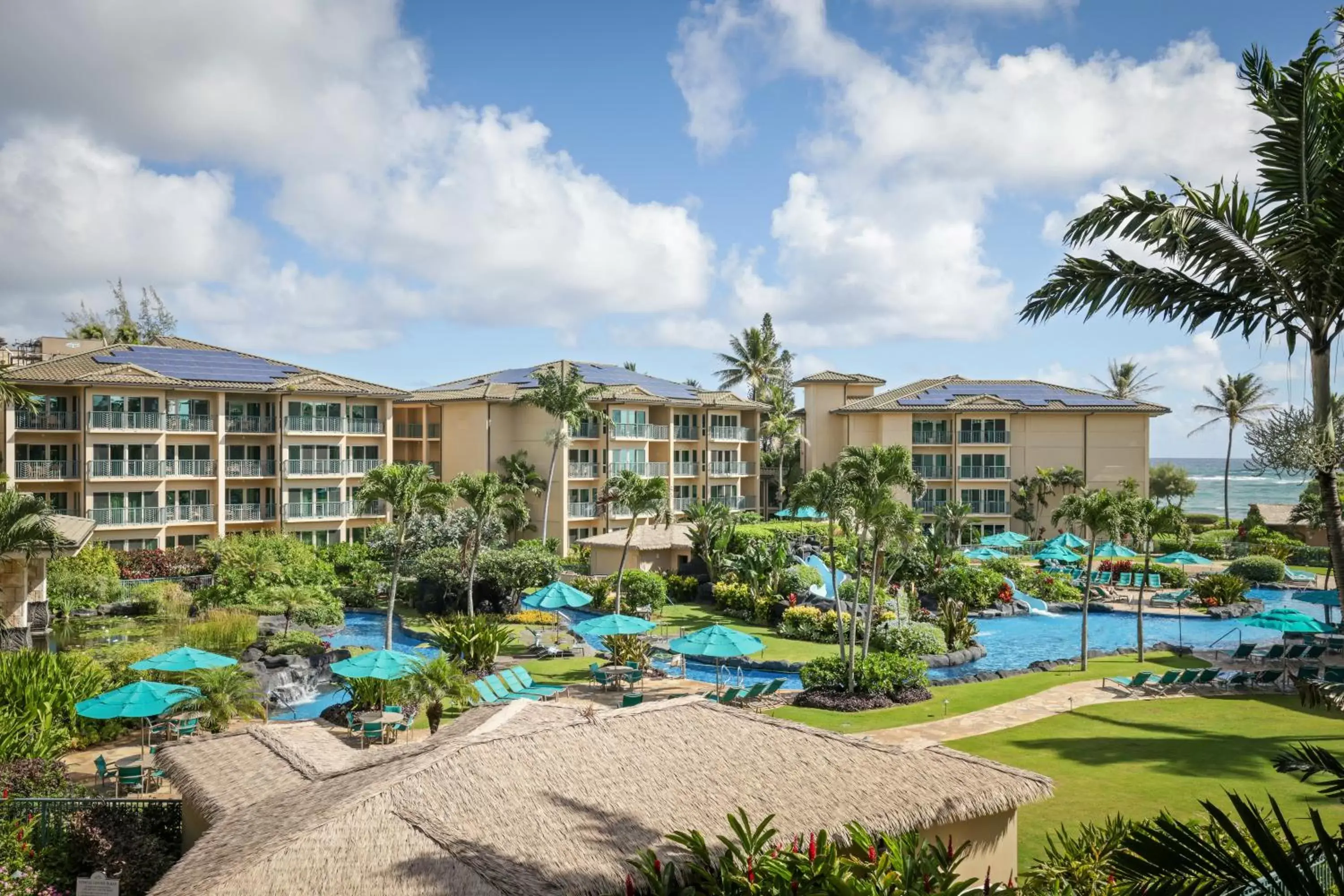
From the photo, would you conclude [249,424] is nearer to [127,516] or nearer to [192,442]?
[192,442]

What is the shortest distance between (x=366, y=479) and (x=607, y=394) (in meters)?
21.3

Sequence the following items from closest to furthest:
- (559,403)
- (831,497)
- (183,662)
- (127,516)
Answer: (183,662), (831,497), (127,516), (559,403)

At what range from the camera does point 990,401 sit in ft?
180

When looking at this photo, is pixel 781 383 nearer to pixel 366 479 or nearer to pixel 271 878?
pixel 366 479

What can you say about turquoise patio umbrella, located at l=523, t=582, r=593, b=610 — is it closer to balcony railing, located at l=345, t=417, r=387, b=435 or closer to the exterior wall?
the exterior wall

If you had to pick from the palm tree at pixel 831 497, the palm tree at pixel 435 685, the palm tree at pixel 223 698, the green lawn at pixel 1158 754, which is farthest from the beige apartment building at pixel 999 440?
the palm tree at pixel 223 698

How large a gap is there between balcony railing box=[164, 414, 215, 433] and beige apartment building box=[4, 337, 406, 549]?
→ 49 millimetres

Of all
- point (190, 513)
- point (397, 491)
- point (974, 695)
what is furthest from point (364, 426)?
point (974, 695)

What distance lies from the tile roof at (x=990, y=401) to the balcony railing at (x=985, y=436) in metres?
1.38

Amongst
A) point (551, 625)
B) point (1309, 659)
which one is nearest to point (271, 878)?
point (551, 625)

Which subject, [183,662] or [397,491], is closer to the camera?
[183,662]

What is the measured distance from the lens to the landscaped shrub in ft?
136

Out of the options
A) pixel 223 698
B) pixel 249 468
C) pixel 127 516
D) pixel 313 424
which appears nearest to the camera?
pixel 223 698

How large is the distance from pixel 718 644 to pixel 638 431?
28121 mm
